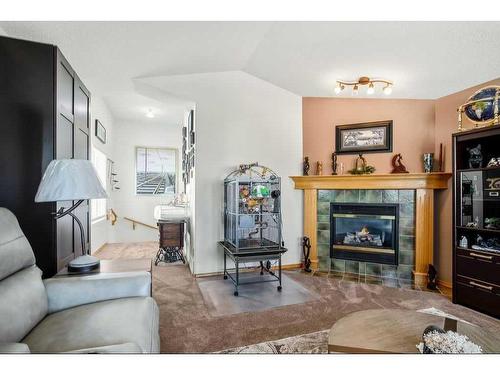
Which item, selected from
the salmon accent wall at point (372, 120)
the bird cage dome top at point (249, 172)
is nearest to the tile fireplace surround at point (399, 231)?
the salmon accent wall at point (372, 120)

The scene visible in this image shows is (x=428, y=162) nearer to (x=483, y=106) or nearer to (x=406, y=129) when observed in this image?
(x=406, y=129)

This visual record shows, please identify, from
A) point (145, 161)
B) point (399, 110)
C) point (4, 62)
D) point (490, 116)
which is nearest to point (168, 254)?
point (145, 161)

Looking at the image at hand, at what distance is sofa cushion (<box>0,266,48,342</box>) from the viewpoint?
1218 millimetres

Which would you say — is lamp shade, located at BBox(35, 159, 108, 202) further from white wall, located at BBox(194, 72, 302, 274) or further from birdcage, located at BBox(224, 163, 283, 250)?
white wall, located at BBox(194, 72, 302, 274)

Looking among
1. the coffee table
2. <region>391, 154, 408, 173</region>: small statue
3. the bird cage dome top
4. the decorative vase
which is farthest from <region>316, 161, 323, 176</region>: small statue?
the coffee table

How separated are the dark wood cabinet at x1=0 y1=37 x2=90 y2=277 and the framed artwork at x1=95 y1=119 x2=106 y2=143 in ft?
7.75

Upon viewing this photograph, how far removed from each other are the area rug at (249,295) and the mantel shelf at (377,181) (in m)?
1.35

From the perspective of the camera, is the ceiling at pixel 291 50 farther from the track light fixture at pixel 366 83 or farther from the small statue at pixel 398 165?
the small statue at pixel 398 165

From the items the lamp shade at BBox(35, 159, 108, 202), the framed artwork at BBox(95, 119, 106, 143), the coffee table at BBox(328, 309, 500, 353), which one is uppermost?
the framed artwork at BBox(95, 119, 106, 143)

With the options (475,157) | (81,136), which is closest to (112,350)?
(81,136)

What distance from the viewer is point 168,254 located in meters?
4.43

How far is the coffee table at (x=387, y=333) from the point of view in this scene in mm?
1355

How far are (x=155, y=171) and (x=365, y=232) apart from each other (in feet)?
14.5
